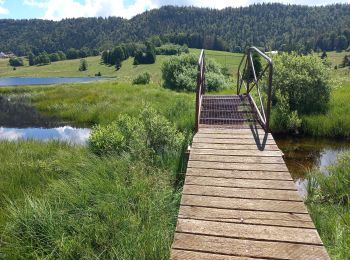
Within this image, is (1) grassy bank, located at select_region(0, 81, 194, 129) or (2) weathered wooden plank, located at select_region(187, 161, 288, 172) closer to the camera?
(2) weathered wooden plank, located at select_region(187, 161, 288, 172)

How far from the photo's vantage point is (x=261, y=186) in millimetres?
4520

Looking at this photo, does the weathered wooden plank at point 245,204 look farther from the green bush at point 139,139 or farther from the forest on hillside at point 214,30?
the forest on hillside at point 214,30

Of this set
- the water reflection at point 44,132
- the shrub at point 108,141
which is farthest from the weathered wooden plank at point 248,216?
the water reflection at point 44,132

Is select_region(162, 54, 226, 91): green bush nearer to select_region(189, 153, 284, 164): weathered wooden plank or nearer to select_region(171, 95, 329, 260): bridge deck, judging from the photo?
select_region(189, 153, 284, 164): weathered wooden plank

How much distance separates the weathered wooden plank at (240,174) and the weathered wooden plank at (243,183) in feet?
0.33

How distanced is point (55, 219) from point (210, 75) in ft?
74.2

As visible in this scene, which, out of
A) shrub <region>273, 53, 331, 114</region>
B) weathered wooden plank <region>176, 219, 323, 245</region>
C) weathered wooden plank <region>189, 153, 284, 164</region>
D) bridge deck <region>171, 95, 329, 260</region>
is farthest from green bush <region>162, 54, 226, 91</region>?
weathered wooden plank <region>176, 219, 323, 245</region>

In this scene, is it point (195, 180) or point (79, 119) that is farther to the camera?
point (79, 119)

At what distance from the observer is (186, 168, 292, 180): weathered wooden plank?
4801 millimetres

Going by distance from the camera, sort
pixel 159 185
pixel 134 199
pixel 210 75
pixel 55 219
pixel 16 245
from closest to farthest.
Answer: pixel 16 245, pixel 55 219, pixel 134 199, pixel 159 185, pixel 210 75

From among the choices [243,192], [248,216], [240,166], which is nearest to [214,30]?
[240,166]

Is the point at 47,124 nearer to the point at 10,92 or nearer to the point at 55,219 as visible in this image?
the point at 55,219

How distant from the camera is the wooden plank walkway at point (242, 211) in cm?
325

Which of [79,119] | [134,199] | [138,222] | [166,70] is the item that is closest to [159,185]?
[134,199]
